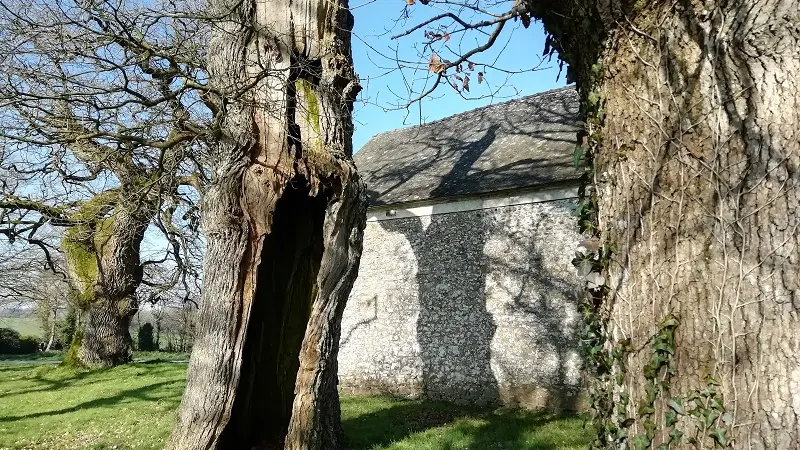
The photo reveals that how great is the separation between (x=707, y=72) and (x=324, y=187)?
15.1 ft

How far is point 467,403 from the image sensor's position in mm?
10867

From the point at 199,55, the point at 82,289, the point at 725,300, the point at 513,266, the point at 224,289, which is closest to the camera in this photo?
the point at 725,300

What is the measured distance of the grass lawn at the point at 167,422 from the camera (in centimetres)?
728

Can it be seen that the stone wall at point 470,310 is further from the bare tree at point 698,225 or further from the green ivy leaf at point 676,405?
the green ivy leaf at point 676,405

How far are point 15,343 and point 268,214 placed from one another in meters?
32.7

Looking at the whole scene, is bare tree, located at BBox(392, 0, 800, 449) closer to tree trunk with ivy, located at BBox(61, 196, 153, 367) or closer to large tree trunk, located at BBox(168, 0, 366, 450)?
large tree trunk, located at BBox(168, 0, 366, 450)

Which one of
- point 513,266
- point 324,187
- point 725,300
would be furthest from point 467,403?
point 725,300

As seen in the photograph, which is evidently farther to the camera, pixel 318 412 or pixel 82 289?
pixel 82 289

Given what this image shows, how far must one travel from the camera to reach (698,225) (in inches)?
86.4

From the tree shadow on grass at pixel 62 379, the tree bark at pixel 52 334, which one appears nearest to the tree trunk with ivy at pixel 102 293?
the tree shadow on grass at pixel 62 379

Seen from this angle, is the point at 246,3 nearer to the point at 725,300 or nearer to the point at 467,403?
the point at 725,300

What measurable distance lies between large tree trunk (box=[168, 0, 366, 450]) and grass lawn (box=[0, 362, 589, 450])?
1352mm

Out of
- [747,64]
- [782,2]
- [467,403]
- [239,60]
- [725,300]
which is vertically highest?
[239,60]

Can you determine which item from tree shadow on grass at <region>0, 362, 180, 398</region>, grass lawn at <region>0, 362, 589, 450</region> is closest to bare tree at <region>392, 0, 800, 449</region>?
grass lawn at <region>0, 362, 589, 450</region>
